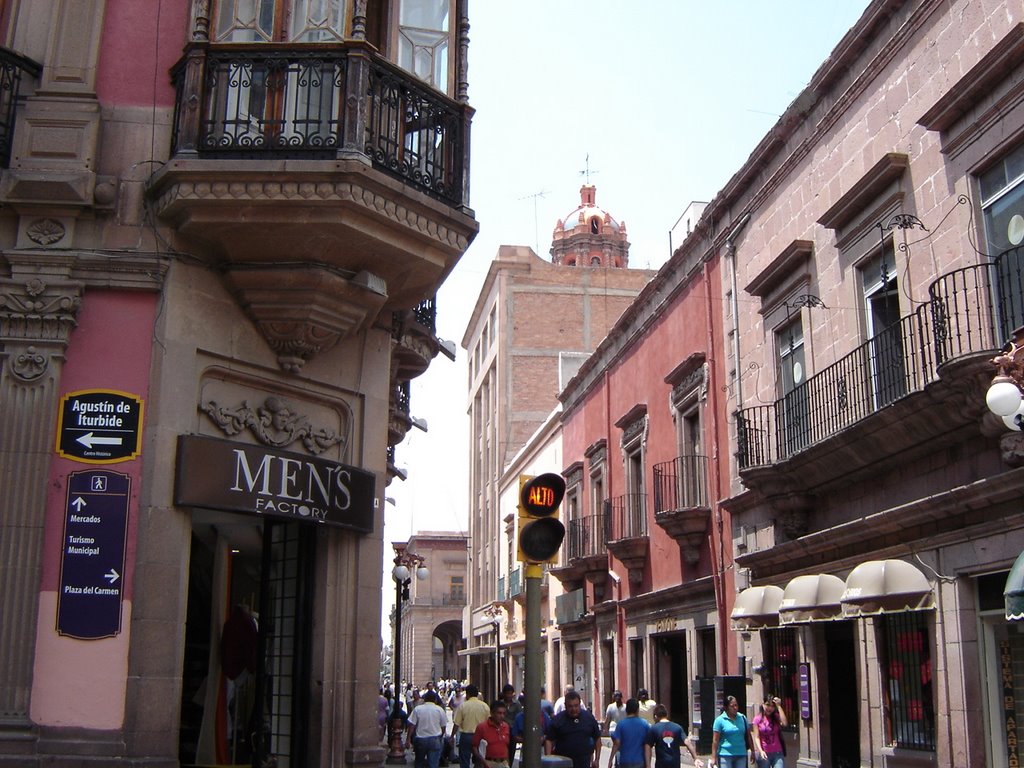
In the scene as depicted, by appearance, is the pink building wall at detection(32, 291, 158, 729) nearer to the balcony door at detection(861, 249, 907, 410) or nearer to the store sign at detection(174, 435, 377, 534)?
the store sign at detection(174, 435, 377, 534)

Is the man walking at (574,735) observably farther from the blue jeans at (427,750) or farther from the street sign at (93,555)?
the blue jeans at (427,750)

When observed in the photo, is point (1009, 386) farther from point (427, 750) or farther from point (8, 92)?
point (427, 750)

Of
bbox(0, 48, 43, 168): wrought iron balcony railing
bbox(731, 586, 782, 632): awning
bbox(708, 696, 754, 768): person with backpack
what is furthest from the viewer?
bbox(731, 586, 782, 632): awning

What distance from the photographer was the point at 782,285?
16.5m

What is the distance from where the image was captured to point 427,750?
52.8ft

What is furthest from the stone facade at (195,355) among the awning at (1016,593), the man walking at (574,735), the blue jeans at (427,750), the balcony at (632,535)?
the balcony at (632,535)

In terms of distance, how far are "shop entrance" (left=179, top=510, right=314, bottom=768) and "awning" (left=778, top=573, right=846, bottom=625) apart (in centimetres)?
677

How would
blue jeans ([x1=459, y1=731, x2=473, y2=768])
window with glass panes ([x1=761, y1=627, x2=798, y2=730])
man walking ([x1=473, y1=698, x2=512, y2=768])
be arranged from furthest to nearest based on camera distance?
window with glass panes ([x1=761, y1=627, x2=798, y2=730])
blue jeans ([x1=459, y1=731, x2=473, y2=768])
man walking ([x1=473, y1=698, x2=512, y2=768])

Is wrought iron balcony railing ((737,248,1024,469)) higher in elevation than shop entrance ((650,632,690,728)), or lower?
higher

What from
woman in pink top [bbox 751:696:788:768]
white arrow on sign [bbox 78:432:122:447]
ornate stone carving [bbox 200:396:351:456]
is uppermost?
ornate stone carving [bbox 200:396:351:456]

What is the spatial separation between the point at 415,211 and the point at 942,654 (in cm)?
743

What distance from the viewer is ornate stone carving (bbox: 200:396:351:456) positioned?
27.1 ft

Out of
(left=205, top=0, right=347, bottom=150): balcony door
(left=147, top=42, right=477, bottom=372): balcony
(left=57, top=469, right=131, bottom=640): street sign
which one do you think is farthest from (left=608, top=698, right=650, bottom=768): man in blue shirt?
(left=205, top=0, right=347, bottom=150): balcony door

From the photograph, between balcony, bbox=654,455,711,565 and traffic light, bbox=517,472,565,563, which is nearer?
traffic light, bbox=517,472,565,563
